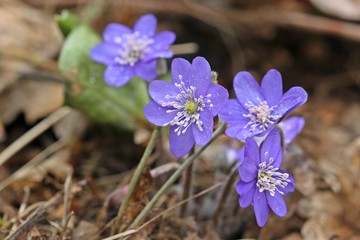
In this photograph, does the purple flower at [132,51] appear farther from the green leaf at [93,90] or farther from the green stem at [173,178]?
the green stem at [173,178]

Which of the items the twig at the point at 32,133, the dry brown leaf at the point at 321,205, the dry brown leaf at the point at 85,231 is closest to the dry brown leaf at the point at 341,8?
the dry brown leaf at the point at 321,205

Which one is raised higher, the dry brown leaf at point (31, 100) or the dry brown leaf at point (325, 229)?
the dry brown leaf at point (31, 100)

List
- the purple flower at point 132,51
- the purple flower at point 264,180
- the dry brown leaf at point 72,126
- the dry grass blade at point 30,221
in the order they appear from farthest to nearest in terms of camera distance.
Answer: the dry brown leaf at point 72,126, the purple flower at point 132,51, the dry grass blade at point 30,221, the purple flower at point 264,180

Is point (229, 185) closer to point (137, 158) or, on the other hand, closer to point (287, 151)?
point (287, 151)

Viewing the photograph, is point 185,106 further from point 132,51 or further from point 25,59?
point 25,59

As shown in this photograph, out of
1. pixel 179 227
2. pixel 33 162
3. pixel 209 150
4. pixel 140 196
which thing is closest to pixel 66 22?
pixel 33 162

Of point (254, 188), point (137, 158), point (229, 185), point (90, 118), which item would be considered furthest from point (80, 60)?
point (254, 188)
